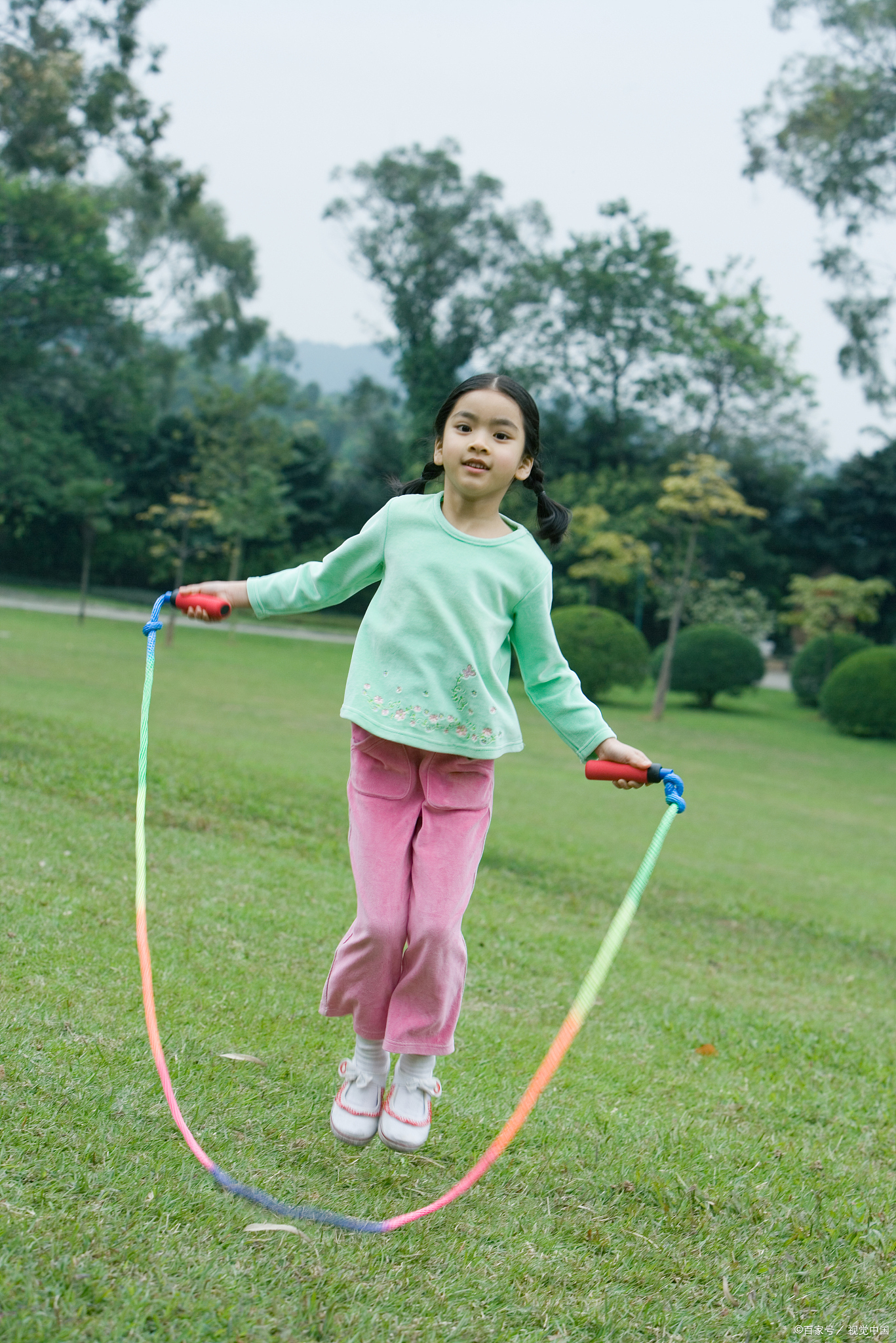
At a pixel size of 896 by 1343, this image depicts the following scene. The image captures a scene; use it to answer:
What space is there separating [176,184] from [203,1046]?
16980 millimetres

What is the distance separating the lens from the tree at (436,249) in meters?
48.4

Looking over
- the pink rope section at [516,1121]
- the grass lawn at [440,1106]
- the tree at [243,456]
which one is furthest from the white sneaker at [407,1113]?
the tree at [243,456]

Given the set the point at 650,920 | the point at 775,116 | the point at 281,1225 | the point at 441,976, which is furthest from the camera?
the point at 775,116

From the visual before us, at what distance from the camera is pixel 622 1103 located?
404 centimetres

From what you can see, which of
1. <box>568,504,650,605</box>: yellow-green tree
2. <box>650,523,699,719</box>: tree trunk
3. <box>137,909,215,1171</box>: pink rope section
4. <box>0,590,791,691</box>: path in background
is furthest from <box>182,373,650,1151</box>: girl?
<box>0,590,791,691</box>: path in background

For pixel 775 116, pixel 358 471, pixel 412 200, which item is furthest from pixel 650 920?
pixel 412 200

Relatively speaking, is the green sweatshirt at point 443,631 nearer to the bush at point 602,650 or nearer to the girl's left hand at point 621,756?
the girl's left hand at point 621,756

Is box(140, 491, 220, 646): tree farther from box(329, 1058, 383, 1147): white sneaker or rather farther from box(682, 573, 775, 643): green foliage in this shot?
box(329, 1058, 383, 1147): white sneaker

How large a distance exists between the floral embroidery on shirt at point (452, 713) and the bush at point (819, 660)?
3212 cm

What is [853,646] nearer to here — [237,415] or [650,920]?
[237,415]

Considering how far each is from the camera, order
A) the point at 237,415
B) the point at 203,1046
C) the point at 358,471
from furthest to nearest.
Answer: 1. the point at 358,471
2. the point at 237,415
3. the point at 203,1046

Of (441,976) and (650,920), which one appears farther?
(650,920)

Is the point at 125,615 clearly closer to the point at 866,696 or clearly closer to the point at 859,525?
the point at 866,696

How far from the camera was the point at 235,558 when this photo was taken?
119 feet
